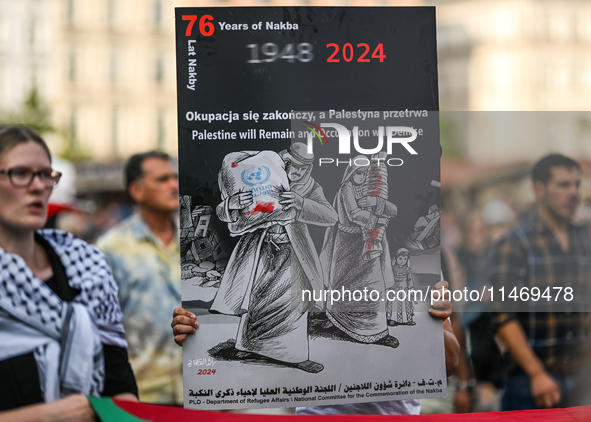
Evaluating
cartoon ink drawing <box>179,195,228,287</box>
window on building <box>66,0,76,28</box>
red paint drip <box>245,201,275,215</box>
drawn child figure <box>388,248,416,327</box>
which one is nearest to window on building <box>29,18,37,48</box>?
window on building <box>66,0,76,28</box>

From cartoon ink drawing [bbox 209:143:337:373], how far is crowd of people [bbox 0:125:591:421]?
35cm

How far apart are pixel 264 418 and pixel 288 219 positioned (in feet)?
2.07

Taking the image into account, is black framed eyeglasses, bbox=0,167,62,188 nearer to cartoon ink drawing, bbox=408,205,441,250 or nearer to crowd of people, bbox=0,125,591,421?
crowd of people, bbox=0,125,591,421

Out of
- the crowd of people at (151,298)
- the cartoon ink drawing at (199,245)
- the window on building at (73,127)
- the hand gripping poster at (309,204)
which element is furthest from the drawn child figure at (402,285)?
the window on building at (73,127)

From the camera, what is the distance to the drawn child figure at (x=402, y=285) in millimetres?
1613

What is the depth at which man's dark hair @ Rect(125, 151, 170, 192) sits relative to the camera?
2.14 m

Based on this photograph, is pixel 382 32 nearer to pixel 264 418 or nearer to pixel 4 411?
pixel 264 418

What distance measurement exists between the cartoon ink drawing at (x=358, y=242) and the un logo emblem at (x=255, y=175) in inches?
8.0

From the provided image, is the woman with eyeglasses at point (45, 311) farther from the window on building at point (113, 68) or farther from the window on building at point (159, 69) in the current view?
the window on building at point (159, 69)

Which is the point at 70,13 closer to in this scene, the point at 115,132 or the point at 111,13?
the point at 111,13

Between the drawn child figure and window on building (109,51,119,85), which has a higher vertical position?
window on building (109,51,119,85)

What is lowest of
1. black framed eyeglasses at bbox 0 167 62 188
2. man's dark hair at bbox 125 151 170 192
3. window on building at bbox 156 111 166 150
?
black framed eyeglasses at bbox 0 167 62 188

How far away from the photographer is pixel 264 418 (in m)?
1.77

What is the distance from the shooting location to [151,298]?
2.19m
